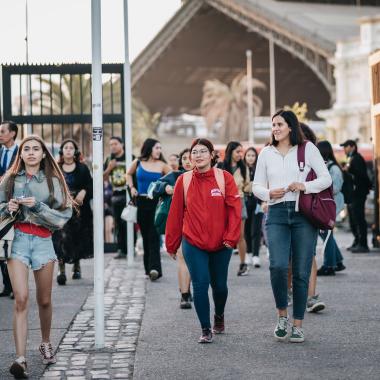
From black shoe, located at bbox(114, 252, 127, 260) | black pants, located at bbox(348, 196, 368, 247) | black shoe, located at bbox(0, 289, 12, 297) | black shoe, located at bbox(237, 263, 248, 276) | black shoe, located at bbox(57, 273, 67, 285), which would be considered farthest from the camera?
black pants, located at bbox(348, 196, 368, 247)

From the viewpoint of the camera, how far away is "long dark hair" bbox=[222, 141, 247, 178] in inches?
536

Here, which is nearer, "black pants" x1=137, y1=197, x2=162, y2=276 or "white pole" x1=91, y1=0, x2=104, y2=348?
"white pole" x1=91, y1=0, x2=104, y2=348

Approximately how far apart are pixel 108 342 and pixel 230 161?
5.90 meters

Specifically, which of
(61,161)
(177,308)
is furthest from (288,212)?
(61,161)

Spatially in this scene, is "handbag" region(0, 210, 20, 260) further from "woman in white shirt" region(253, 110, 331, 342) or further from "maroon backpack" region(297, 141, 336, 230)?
"maroon backpack" region(297, 141, 336, 230)

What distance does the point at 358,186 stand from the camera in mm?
17500

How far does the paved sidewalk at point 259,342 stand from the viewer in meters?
6.90

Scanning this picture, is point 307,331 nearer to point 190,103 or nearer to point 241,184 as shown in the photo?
point 241,184

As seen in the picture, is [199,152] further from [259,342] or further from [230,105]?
[230,105]

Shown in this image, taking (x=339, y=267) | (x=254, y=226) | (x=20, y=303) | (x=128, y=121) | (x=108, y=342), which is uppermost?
(x=128, y=121)

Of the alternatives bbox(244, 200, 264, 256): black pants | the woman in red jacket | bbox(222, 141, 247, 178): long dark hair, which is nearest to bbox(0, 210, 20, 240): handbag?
the woman in red jacket

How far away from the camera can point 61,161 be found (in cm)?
1282

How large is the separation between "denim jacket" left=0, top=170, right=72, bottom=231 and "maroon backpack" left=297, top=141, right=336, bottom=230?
1826 millimetres

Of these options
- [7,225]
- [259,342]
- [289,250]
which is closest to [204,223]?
[289,250]
